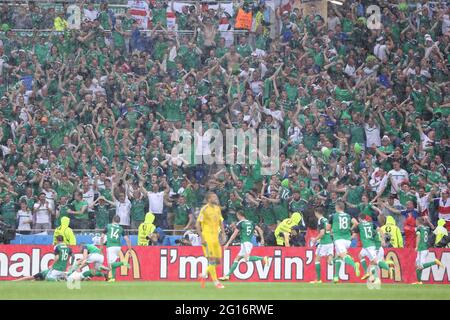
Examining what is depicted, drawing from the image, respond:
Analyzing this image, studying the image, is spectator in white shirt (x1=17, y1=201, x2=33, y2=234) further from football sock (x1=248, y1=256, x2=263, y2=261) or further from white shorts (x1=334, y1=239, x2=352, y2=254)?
white shorts (x1=334, y1=239, x2=352, y2=254)

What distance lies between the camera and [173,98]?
31203 mm

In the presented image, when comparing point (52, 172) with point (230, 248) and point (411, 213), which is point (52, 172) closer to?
point (230, 248)

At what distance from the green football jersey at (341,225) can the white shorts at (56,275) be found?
6.26 metres

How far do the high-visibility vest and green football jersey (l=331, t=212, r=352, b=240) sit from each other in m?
10.1

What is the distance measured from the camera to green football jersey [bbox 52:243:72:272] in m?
24.5

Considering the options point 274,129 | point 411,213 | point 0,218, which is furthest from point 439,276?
point 0,218

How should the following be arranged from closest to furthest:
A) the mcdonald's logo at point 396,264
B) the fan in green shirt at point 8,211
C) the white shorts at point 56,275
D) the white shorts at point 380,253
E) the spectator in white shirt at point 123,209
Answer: the white shorts at point 56,275
the white shorts at point 380,253
the mcdonald's logo at point 396,264
the fan in green shirt at point 8,211
the spectator in white shirt at point 123,209

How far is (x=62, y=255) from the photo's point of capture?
970 inches

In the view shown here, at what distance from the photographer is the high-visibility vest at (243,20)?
3303 cm

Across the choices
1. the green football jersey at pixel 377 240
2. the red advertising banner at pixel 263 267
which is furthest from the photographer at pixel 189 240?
the green football jersey at pixel 377 240

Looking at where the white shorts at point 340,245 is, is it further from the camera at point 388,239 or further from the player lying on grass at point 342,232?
the camera at point 388,239

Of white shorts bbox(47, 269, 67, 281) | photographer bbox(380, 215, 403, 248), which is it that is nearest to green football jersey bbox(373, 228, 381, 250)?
photographer bbox(380, 215, 403, 248)

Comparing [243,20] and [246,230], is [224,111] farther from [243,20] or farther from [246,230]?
[246,230]

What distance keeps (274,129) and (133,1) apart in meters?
6.55
